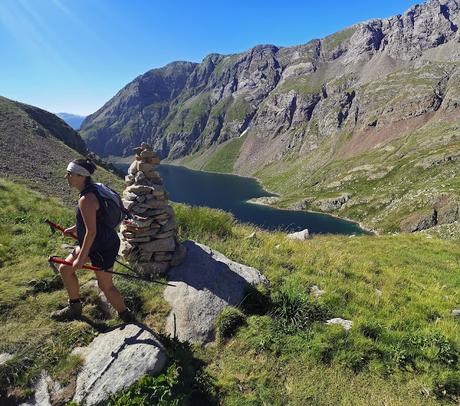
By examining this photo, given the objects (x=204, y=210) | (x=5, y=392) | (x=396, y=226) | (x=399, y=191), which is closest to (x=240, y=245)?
(x=204, y=210)

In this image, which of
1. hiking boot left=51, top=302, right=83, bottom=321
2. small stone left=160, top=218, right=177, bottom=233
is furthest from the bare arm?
small stone left=160, top=218, right=177, bottom=233

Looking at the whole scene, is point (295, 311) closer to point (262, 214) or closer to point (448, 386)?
point (448, 386)

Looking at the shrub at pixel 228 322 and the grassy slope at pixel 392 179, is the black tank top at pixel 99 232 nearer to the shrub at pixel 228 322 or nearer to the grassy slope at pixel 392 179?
the shrub at pixel 228 322

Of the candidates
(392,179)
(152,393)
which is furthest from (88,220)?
(392,179)

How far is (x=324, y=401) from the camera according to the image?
22.7ft

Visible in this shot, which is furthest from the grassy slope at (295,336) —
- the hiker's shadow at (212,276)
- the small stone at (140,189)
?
the small stone at (140,189)

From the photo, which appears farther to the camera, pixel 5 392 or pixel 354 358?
pixel 354 358

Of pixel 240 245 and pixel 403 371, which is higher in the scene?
pixel 240 245

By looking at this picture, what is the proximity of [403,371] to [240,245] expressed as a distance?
7443mm

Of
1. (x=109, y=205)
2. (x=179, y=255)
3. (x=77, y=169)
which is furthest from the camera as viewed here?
(x=179, y=255)

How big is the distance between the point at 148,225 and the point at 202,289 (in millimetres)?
2462

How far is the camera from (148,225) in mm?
10047

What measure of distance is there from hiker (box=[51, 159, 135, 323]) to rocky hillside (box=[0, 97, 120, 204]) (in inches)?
1133

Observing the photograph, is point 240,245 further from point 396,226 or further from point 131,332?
point 396,226
